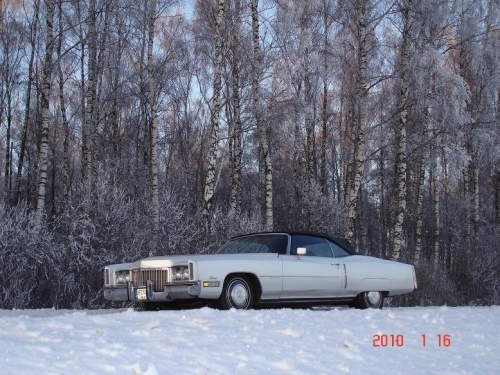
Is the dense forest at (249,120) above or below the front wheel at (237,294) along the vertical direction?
above

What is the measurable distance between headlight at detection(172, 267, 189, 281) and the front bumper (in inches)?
4.0

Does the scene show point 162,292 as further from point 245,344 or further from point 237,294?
point 245,344

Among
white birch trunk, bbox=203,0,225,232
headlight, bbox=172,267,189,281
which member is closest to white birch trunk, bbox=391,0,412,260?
white birch trunk, bbox=203,0,225,232

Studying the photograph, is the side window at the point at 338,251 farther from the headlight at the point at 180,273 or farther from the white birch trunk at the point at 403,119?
the white birch trunk at the point at 403,119

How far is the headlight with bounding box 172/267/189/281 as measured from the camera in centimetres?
978

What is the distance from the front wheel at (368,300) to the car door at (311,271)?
0.64 metres

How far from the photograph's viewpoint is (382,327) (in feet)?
29.1

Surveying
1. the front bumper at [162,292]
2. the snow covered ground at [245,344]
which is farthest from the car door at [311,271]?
the front bumper at [162,292]

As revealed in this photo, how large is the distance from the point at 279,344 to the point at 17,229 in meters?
9.43

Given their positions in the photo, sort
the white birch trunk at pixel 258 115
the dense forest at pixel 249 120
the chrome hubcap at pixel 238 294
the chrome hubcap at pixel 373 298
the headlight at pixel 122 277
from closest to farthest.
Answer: the chrome hubcap at pixel 238 294, the headlight at pixel 122 277, the chrome hubcap at pixel 373 298, the dense forest at pixel 249 120, the white birch trunk at pixel 258 115

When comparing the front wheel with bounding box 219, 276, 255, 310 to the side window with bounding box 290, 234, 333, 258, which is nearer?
the front wheel with bounding box 219, 276, 255, 310

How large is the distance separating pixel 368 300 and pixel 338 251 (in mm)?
987

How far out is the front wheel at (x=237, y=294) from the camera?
10125mm
